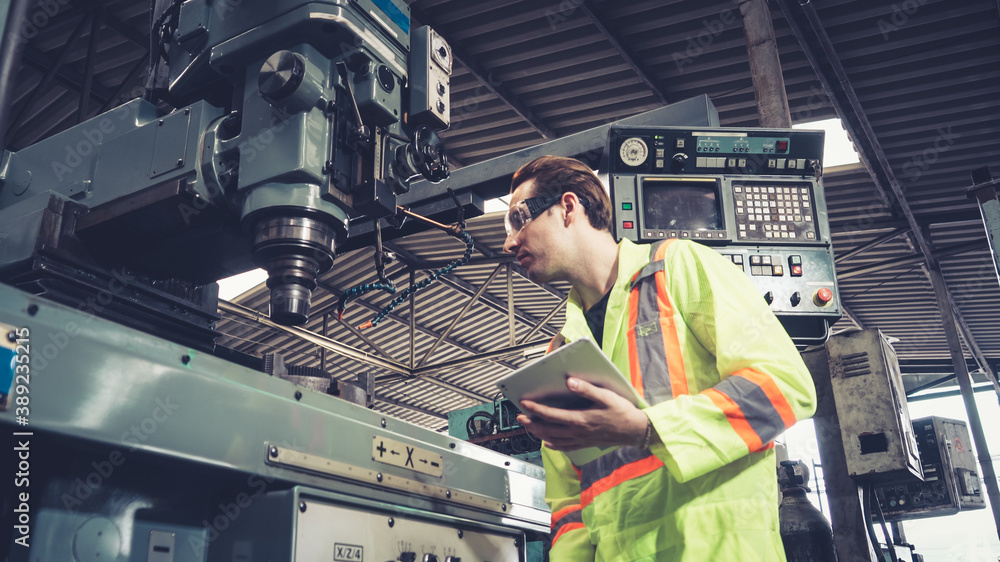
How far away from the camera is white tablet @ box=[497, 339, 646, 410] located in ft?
3.64

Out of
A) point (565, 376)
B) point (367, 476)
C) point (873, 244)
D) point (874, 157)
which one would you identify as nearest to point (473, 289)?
point (873, 244)

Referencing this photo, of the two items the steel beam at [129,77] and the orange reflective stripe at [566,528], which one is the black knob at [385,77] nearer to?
the orange reflective stripe at [566,528]

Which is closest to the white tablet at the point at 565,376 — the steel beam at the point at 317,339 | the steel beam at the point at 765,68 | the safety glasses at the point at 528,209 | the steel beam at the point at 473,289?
the safety glasses at the point at 528,209

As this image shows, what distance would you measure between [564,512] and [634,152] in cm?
116

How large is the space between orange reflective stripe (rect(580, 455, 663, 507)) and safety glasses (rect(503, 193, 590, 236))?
61cm

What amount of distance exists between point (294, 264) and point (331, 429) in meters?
0.32

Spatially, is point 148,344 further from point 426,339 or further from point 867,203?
point 426,339

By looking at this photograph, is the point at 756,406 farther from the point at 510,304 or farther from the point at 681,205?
the point at 510,304

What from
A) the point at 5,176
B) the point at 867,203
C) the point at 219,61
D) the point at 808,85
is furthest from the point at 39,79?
the point at 867,203

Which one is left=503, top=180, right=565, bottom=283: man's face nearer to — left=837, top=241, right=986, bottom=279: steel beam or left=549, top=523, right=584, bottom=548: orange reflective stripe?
left=549, top=523, right=584, bottom=548: orange reflective stripe

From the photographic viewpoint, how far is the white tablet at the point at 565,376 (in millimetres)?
1110

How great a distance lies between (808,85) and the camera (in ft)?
21.7

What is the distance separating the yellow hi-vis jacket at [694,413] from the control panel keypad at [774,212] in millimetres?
916

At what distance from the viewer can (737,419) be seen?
44.8 inches
